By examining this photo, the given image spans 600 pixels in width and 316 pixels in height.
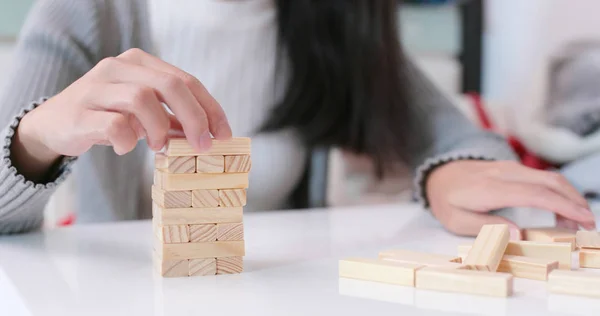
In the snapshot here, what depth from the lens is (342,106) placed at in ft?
3.37

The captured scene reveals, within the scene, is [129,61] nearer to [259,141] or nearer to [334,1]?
[259,141]

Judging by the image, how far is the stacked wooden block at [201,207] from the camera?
1.50 feet

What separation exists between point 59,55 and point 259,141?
0.98 feet

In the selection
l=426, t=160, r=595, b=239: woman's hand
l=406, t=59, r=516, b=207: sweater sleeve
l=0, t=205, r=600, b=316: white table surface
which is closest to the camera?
l=0, t=205, r=600, b=316: white table surface

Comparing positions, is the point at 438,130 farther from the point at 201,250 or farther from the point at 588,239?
the point at 201,250

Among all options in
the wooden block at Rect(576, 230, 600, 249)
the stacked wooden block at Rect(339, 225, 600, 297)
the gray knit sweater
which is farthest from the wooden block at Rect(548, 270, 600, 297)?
the gray knit sweater

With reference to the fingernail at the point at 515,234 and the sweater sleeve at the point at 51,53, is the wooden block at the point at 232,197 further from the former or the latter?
the sweater sleeve at the point at 51,53

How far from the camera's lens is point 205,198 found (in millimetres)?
463

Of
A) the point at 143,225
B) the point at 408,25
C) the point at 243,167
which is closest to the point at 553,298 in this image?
the point at 243,167

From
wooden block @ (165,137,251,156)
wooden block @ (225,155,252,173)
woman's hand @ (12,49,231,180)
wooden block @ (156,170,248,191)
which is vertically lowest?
wooden block @ (156,170,248,191)

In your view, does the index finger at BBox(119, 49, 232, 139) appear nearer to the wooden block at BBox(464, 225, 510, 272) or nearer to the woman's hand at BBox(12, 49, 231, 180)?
the woman's hand at BBox(12, 49, 231, 180)

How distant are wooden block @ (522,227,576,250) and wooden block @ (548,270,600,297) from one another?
0.47ft

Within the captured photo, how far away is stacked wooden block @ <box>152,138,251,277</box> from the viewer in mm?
456

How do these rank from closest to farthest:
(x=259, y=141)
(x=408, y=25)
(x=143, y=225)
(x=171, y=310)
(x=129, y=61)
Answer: (x=171, y=310), (x=129, y=61), (x=143, y=225), (x=259, y=141), (x=408, y=25)
